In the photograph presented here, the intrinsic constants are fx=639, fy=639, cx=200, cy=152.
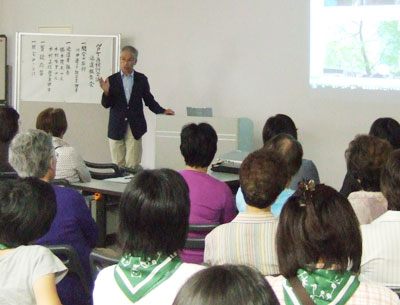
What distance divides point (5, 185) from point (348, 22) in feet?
14.7

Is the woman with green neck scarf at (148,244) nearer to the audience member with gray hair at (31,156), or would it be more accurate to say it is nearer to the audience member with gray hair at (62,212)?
the audience member with gray hair at (62,212)

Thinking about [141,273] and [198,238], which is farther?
[198,238]

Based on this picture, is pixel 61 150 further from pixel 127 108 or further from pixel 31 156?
pixel 127 108

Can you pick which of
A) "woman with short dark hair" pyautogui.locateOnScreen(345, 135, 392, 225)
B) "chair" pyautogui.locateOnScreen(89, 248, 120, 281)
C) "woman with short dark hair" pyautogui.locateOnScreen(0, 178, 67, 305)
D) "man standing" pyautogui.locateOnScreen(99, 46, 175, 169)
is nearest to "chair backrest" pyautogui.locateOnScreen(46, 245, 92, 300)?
"chair" pyautogui.locateOnScreen(89, 248, 120, 281)

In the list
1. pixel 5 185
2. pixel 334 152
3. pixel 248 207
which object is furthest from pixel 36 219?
pixel 334 152

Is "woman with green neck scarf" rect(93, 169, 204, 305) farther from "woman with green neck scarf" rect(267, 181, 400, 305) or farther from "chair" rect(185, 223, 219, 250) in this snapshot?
"chair" rect(185, 223, 219, 250)

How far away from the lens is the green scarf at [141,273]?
1718mm

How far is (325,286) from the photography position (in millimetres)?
1598

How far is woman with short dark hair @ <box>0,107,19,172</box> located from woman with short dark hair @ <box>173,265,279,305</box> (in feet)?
11.9

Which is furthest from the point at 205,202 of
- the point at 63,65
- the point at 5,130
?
the point at 63,65

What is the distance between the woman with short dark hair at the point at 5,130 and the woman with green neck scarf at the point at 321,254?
2980 millimetres

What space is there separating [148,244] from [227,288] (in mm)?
962

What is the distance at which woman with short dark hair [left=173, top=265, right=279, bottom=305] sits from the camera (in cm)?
82

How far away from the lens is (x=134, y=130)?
639 cm
